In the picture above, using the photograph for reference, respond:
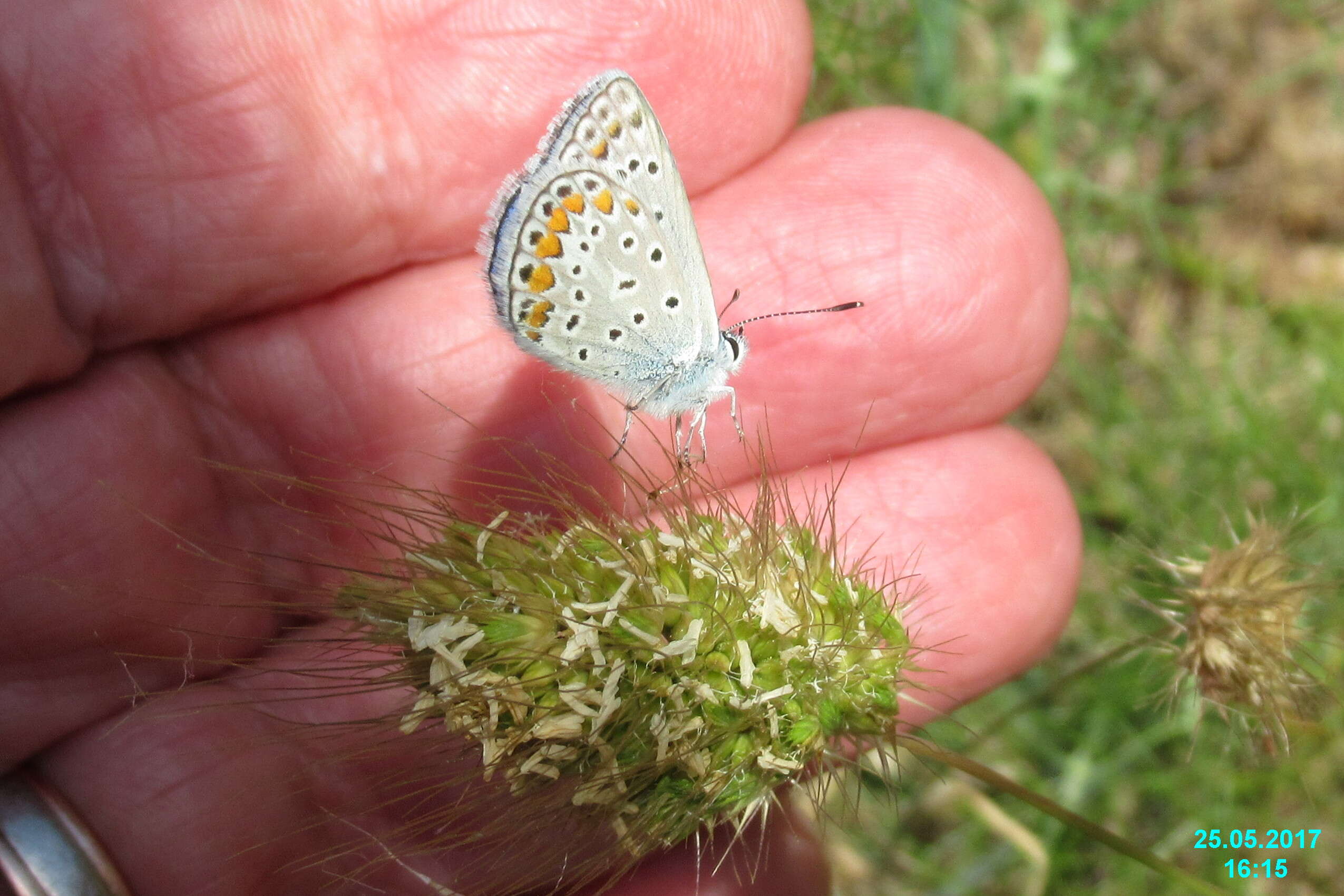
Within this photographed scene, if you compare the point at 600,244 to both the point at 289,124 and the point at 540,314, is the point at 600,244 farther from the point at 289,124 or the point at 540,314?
the point at 289,124

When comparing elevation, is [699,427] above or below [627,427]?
below

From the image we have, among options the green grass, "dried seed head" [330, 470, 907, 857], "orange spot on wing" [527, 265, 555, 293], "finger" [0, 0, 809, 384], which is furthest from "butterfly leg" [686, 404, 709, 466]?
the green grass

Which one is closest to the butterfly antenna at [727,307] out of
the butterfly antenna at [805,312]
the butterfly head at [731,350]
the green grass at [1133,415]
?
the butterfly antenna at [805,312]

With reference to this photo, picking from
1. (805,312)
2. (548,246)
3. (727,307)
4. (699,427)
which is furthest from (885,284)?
(548,246)

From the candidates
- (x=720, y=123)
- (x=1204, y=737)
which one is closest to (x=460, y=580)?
(x=720, y=123)

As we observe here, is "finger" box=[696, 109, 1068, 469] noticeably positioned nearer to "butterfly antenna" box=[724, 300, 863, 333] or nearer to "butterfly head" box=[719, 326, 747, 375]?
"butterfly antenna" box=[724, 300, 863, 333]

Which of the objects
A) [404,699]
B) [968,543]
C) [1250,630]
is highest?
[404,699]
